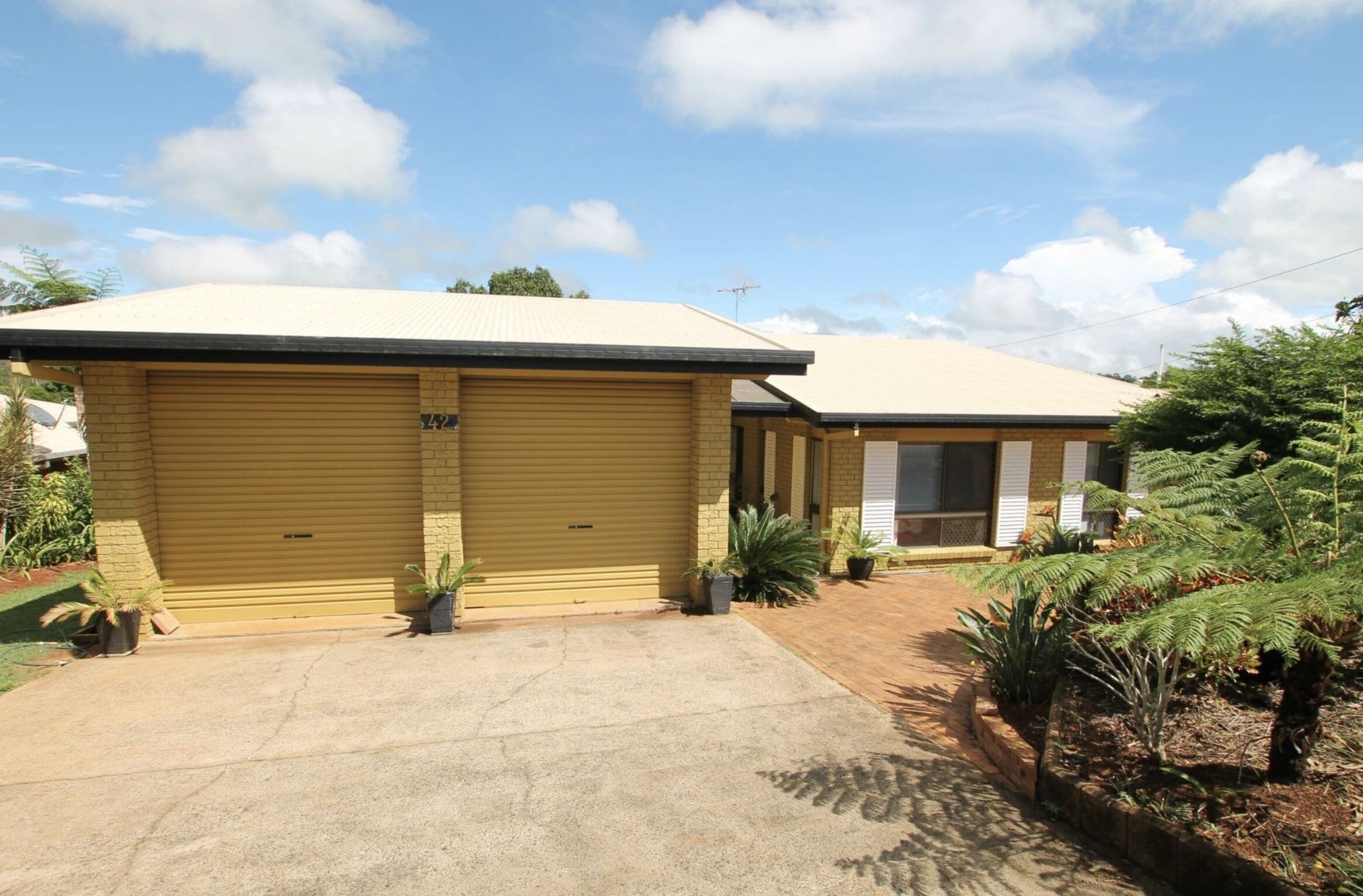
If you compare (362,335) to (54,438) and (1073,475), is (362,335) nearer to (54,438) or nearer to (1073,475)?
(1073,475)

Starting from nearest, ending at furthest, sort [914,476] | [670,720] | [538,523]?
[670,720], [538,523], [914,476]

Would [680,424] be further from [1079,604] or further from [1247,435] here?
[1247,435]

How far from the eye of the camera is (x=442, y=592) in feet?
26.0

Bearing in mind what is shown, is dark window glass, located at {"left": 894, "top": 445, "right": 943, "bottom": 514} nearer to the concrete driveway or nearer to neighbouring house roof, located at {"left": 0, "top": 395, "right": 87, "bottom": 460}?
the concrete driveway

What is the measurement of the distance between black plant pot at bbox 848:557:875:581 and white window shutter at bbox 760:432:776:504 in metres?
2.95

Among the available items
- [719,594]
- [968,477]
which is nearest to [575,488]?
[719,594]

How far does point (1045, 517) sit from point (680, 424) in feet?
24.3

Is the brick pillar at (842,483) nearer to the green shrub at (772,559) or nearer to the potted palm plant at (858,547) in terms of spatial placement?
the potted palm plant at (858,547)

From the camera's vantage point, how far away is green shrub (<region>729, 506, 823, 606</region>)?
30.7 ft

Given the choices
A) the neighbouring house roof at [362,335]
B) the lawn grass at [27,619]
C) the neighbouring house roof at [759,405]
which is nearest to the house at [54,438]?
the lawn grass at [27,619]

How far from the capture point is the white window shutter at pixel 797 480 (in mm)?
12172

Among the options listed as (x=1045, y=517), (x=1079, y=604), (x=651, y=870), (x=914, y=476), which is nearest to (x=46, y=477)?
(x=651, y=870)

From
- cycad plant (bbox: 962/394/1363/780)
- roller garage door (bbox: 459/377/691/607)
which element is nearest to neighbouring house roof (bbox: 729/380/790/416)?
roller garage door (bbox: 459/377/691/607)

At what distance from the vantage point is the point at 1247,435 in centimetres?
659
